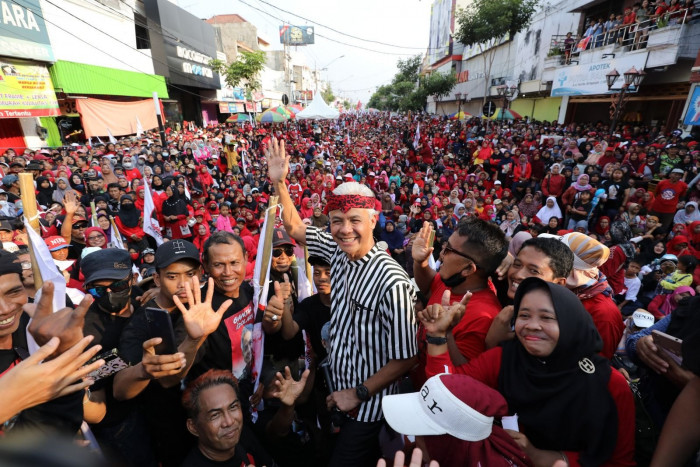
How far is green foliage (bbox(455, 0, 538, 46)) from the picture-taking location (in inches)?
902

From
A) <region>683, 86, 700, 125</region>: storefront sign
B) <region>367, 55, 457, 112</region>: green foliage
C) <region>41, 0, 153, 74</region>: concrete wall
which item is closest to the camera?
<region>683, 86, 700, 125</region>: storefront sign

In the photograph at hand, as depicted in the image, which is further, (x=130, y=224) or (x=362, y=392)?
(x=130, y=224)

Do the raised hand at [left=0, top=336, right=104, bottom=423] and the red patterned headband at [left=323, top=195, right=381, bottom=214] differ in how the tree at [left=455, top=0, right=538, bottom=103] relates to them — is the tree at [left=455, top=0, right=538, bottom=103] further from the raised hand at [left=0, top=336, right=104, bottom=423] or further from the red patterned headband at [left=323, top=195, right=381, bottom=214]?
the raised hand at [left=0, top=336, right=104, bottom=423]

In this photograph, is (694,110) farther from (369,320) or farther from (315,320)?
(369,320)

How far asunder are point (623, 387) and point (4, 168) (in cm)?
1293

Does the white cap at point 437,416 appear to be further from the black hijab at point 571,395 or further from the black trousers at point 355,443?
the black trousers at point 355,443

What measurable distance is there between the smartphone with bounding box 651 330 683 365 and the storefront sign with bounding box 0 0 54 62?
58.9 ft

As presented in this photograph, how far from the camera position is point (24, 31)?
12.5 metres

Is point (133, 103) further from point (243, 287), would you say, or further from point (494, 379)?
point (494, 379)

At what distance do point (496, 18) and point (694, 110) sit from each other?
662 inches

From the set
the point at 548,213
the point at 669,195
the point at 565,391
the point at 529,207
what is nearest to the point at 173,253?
the point at 565,391

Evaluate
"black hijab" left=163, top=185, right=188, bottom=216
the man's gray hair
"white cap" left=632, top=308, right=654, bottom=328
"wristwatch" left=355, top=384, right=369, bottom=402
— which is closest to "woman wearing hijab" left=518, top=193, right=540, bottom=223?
"white cap" left=632, top=308, right=654, bottom=328

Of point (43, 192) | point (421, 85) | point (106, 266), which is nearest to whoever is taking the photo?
point (106, 266)

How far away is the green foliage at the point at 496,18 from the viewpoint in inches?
902
